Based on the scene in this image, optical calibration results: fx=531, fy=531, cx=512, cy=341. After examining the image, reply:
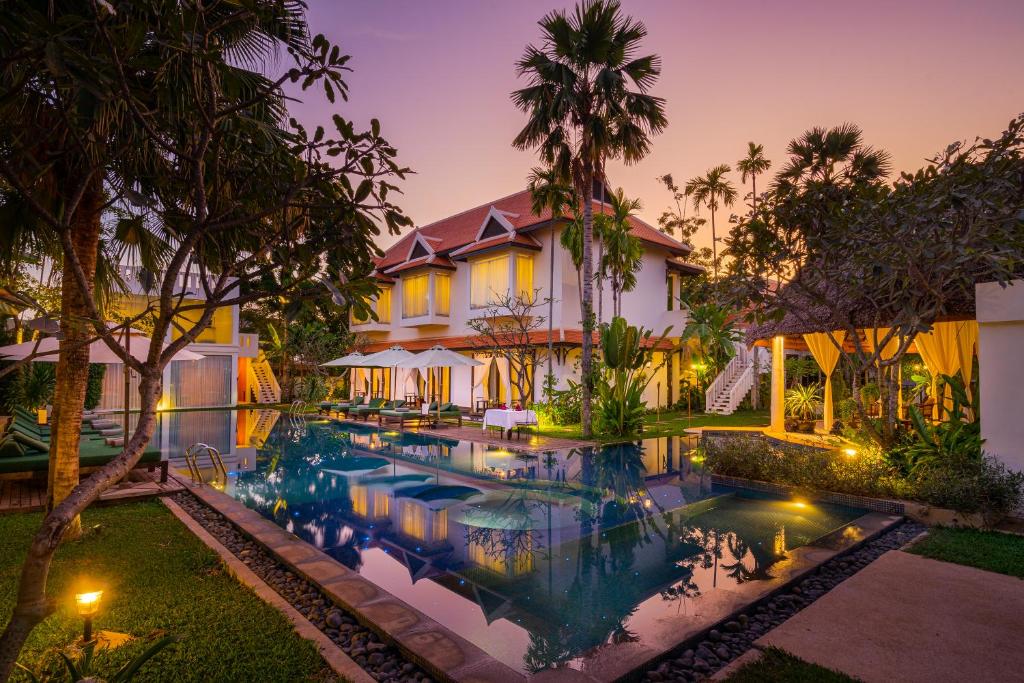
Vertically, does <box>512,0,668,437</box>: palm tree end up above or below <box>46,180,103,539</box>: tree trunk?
above

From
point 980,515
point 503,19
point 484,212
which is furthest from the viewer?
point 484,212

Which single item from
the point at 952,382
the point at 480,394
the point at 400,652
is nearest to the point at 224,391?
the point at 480,394

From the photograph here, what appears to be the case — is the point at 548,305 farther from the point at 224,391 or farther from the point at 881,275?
the point at 224,391

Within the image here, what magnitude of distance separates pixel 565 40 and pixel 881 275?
36.4 ft

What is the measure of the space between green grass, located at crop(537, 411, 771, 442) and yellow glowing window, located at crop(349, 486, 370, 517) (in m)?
8.21

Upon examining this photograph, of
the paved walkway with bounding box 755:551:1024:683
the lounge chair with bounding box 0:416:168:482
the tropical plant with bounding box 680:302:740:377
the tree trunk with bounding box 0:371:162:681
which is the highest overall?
the tropical plant with bounding box 680:302:740:377

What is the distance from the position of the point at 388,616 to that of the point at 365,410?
18.4 metres

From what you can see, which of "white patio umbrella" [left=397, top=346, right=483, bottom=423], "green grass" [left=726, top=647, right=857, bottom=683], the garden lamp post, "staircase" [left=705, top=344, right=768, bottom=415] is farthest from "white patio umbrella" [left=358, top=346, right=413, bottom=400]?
"green grass" [left=726, top=647, right=857, bottom=683]

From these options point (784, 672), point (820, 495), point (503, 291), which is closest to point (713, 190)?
point (503, 291)

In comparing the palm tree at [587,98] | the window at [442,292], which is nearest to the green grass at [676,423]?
the palm tree at [587,98]

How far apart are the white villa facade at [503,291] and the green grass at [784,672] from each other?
1740 cm

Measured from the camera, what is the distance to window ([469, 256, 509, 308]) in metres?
22.9

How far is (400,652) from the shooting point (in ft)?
13.8

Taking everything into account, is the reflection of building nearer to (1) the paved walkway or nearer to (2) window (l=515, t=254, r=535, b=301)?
(2) window (l=515, t=254, r=535, b=301)
